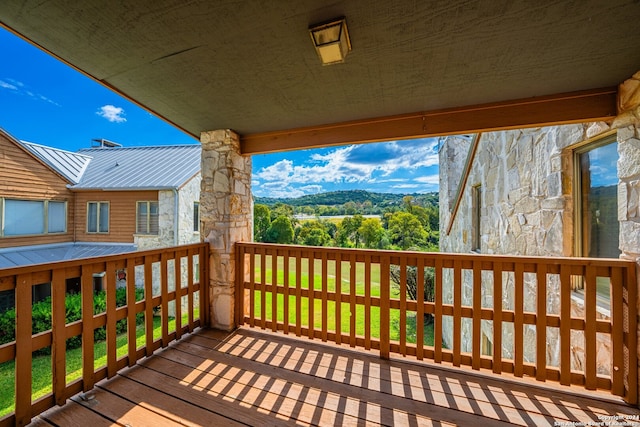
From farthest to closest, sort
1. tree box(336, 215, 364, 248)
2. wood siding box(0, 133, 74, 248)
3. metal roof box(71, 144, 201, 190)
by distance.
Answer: tree box(336, 215, 364, 248), metal roof box(71, 144, 201, 190), wood siding box(0, 133, 74, 248)

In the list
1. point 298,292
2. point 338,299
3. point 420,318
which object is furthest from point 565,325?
point 298,292

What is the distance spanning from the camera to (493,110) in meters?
2.30

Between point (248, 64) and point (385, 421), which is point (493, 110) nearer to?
point (248, 64)

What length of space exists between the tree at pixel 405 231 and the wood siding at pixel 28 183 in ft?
38.3

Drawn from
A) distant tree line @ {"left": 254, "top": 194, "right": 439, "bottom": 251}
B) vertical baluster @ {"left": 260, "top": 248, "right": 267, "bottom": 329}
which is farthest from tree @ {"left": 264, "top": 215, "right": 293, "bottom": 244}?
vertical baluster @ {"left": 260, "top": 248, "right": 267, "bottom": 329}

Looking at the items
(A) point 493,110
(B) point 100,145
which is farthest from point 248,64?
(B) point 100,145

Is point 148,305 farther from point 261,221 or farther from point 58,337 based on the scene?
point 261,221

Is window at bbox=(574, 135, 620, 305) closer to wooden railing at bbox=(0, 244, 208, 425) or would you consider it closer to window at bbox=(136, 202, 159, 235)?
wooden railing at bbox=(0, 244, 208, 425)

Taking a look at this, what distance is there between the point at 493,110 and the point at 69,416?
397cm

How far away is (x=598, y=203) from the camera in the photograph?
220 centimetres

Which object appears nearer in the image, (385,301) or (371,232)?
(385,301)

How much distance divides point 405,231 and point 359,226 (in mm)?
1714

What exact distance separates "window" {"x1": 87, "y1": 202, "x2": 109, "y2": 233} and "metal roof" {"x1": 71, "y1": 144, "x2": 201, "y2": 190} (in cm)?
66

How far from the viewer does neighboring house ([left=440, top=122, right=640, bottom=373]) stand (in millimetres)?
1854
